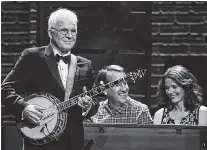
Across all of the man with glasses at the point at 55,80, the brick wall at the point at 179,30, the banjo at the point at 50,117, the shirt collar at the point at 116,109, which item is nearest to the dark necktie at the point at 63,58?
A: the man with glasses at the point at 55,80

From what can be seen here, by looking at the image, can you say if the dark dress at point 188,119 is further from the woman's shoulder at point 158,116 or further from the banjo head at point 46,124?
the banjo head at point 46,124

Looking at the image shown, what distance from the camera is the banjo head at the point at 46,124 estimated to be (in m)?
3.30

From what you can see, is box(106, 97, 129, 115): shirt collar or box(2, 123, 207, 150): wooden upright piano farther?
box(106, 97, 129, 115): shirt collar

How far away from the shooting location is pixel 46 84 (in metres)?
3.39

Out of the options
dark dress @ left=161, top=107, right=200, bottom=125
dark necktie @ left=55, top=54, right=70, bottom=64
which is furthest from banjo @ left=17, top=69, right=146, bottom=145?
dark dress @ left=161, top=107, right=200, bottom=125

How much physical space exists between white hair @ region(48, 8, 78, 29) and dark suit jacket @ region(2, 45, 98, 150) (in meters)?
0.17

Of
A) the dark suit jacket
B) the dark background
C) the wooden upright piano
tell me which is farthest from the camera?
the dark background

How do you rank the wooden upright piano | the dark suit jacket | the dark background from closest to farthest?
the wooden upright piano → the dark suit jacket → the dark background

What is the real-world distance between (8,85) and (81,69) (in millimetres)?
500

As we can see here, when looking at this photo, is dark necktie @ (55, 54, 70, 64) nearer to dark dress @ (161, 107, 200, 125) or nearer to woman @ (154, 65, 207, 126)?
woman @ (154, 65, 207, 126)

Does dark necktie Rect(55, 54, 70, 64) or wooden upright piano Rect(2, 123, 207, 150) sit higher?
dark necktie Rect(55, 54, 70, 64)

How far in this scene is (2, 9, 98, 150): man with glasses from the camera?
333 centimetres

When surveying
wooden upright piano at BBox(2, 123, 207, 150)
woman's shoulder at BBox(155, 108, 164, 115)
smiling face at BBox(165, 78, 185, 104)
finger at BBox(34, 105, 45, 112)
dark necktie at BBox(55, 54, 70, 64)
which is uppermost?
dark necktie at BBox(55, 54, 70, 64)

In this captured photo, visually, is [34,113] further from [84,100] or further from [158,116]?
[158,116]
